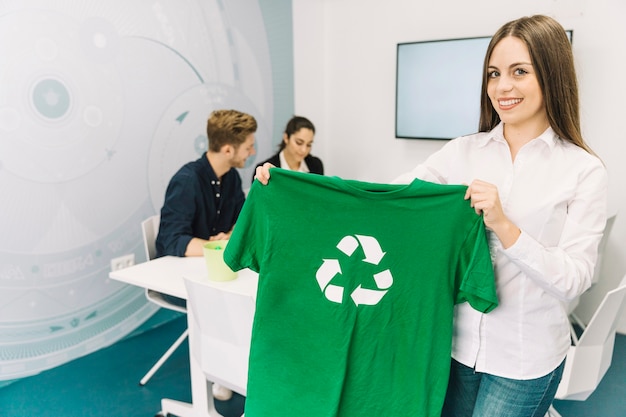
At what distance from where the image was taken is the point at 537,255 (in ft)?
3.38

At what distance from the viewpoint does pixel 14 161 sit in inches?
97.0

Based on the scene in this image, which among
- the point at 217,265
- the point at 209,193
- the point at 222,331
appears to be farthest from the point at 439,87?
the point at 222,331

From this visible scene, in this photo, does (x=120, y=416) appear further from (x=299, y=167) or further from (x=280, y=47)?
(x=280, y=47)

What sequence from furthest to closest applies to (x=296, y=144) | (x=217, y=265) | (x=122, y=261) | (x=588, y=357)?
(x=296, y=144) → (x=122, y=261) → (x=217, y=265) → (x=588, y=357)

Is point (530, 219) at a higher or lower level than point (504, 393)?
higher

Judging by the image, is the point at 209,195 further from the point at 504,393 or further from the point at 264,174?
the point at 504,393

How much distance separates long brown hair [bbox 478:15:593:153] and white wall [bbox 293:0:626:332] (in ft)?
7.24

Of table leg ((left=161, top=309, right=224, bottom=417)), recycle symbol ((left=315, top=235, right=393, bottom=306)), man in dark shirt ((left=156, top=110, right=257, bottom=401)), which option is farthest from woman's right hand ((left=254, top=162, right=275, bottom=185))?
man in dark shirt ((left=156, top=110, right=257, bottom=401))

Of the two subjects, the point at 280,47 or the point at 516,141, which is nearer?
the point at 516,141

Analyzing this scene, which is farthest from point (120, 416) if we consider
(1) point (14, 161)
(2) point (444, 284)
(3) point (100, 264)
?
(2) point (444, 284)

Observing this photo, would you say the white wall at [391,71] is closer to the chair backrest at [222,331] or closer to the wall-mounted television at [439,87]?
the wall-mounted television at [439,87]

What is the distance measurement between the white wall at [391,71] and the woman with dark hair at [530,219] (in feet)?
7.29

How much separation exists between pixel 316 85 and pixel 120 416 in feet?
9.97

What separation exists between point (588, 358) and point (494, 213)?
1.05 meters
